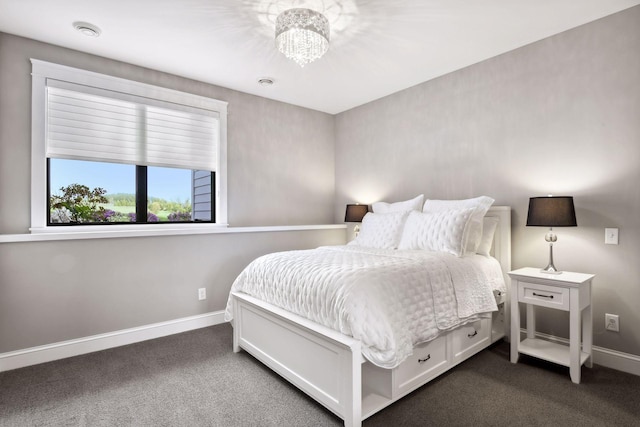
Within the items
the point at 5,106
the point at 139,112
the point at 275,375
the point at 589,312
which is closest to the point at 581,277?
the point at 589,312

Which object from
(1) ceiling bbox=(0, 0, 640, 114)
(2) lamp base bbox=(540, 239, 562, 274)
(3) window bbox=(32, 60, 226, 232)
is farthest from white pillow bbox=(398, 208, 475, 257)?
(3) window bbox=(32, 60, 226, 232)

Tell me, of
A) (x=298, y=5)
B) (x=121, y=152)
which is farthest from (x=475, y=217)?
(x=121, y=152)

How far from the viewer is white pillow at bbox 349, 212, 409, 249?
3117 mm

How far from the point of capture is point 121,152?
10.1 feet

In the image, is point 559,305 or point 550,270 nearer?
point 559,305

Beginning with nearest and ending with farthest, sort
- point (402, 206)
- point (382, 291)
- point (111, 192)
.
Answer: point (382, 291) → point (111, 192) → point (402, 206)

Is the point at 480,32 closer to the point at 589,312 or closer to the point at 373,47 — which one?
the point at 373,47

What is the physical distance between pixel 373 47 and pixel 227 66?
138 centimetres

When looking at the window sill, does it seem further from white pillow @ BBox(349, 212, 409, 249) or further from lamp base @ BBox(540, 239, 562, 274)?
lamp base @ BBox(540, 239, 562, 274)

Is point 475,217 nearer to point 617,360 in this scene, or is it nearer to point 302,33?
point 617,360

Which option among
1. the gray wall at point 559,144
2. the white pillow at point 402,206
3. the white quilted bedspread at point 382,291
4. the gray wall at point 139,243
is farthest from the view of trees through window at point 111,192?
the gray wall at point 559,144

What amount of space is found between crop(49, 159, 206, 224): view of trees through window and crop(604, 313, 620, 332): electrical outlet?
3766mm

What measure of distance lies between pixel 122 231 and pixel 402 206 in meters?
2.67

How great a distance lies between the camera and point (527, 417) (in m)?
1.83
